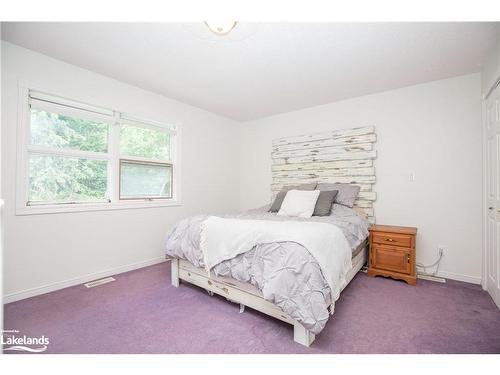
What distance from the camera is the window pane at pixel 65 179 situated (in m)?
2.33

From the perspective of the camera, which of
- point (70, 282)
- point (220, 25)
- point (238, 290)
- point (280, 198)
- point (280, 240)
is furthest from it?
point (280, 198)

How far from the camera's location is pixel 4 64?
2072 mm

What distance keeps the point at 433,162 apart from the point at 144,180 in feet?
12.3

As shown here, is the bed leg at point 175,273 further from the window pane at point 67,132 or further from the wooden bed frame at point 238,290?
the window pane at point 67,132

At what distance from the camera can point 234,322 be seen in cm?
177

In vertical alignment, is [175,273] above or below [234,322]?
above

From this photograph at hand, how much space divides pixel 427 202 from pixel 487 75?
1.42 m

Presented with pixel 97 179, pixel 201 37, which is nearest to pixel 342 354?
pixel 201 37

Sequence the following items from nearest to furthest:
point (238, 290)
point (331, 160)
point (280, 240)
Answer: point (280, 240) < point (238, 290) < point (331, 160)

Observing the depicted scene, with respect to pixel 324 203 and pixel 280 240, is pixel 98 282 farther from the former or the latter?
pixel 324 203

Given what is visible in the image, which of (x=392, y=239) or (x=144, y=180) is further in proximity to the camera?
(x=144, y=180)

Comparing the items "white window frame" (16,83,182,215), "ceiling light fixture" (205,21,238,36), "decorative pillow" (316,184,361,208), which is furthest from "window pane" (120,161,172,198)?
"decorative pillow" (316,184,361,208)

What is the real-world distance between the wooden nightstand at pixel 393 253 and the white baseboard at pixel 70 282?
285 centimetres

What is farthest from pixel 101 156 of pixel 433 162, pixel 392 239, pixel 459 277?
pixel 459 277
